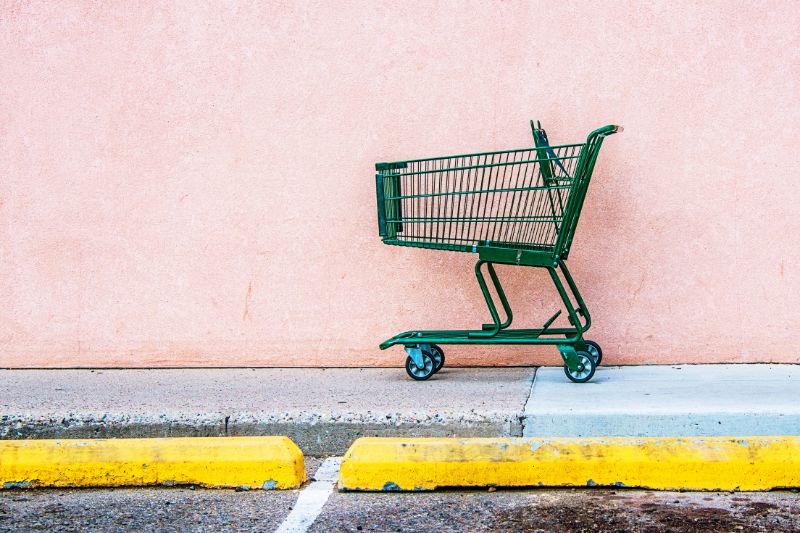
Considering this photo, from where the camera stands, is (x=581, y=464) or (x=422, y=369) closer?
(x=581, y=464)

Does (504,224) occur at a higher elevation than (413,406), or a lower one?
higher

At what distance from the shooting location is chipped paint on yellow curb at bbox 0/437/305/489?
3514 millimetres

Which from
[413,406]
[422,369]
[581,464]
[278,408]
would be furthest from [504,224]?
[581,464]

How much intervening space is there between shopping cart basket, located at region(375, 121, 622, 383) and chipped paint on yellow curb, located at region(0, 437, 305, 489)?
1608 millimetres

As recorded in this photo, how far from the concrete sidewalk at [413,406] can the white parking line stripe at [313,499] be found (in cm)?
22

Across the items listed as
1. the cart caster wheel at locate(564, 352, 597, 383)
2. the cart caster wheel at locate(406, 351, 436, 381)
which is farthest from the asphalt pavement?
the cart caster wheel at locate(406, 351, 436, 381)

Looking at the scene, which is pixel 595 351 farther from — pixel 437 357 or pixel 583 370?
pixel 437 357

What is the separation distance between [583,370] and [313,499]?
6.77 ft

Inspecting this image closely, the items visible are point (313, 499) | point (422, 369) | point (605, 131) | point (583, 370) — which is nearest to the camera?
point (313, 499)

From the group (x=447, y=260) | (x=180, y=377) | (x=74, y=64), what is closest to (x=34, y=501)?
(x=180, y=377)

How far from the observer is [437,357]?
17.0 ft

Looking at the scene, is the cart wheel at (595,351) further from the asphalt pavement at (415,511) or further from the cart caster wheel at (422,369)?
the asphalt pavement at (415,511)

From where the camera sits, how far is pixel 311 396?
463 centimetres

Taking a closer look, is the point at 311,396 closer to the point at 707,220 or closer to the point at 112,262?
the point at 112,262
